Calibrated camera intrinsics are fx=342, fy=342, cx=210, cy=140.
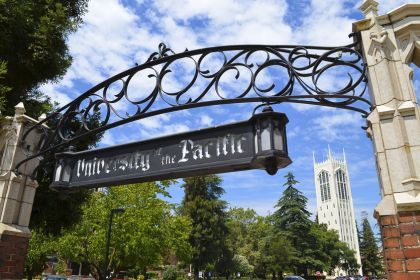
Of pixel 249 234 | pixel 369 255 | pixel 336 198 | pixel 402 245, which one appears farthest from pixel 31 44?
pixel 336 198

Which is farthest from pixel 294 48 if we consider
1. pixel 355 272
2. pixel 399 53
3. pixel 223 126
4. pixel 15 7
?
pixel 355 272

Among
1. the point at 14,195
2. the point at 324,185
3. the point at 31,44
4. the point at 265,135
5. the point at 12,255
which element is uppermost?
the point at 324,185

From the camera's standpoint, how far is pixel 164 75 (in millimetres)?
4645

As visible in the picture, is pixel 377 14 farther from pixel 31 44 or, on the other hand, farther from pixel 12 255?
pixel 31 44

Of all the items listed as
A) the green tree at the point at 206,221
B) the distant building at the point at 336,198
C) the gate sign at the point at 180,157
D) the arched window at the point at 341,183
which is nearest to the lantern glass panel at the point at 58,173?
the gate sign at the point at 180,157

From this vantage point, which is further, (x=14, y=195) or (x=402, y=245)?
(x=14, y=195)

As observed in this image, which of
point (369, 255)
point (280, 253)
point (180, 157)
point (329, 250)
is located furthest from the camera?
point (369, 255)

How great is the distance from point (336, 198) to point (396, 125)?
127916 millimetres

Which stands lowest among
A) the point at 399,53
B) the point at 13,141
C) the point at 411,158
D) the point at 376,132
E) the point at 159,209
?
the point at 411,158

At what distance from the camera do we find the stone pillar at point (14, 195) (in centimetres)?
457

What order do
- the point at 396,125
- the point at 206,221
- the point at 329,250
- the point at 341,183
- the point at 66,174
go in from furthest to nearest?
the point at 341,183
the point at 329,250
the point at 206,221
the point at 66,174
the point at 396,125

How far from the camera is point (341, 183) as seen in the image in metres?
126

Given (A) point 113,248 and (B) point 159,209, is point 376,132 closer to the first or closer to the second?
(B) point 159,209

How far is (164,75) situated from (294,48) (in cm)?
173
